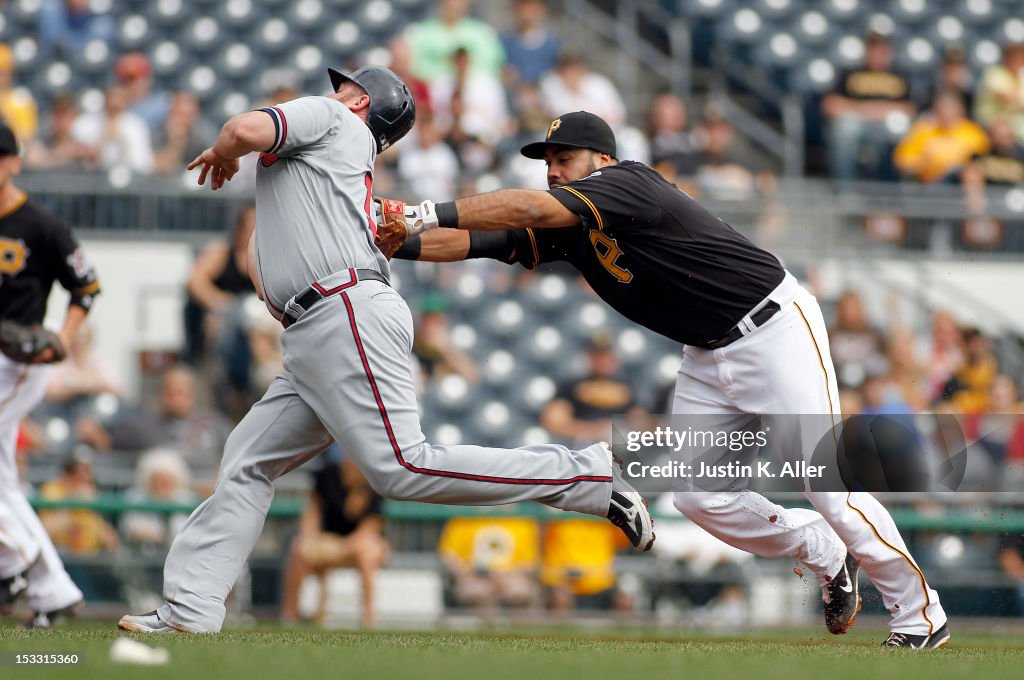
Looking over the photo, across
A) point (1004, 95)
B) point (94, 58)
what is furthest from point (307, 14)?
point (1004, 95)

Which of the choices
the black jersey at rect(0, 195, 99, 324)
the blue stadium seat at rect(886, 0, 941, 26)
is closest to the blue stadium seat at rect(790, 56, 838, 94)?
the blue stadium seat at rect(886, 0, 941, 26)

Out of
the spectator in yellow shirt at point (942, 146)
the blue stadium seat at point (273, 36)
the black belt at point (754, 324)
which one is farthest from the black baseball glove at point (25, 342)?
the spectator in yellow shirt at point (942, 146)

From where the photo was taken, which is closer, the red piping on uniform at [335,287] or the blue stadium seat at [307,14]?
the red piping on uniform at [335,287]

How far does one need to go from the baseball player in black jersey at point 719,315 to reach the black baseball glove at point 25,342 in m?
1.87

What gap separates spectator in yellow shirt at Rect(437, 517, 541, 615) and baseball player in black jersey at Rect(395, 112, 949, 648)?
11.0ft

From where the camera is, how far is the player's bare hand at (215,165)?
524cm

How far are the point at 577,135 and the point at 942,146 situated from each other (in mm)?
7488

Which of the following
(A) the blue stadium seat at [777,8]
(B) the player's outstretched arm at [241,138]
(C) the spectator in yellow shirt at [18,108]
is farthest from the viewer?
(A) the blue stadium seat at [777,8]

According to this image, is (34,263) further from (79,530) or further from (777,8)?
(777,8)

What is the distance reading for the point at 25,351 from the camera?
22.3ft

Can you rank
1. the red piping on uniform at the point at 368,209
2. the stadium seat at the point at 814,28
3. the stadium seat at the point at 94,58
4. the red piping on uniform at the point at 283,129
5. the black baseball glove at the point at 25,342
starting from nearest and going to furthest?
the red piping on uniform at the point at 283,129
the red piping on uniform at the point at 368,209
the black baseball glove at the point at 25,342
the stadium seat at the point at 94,58
the stadium seat at the point at 814,28

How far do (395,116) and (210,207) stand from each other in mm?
6049

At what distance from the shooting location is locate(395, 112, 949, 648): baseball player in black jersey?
231 inches

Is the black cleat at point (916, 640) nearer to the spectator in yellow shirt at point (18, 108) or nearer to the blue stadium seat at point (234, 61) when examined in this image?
the spectator in yellow shirt at point (18, 108)
